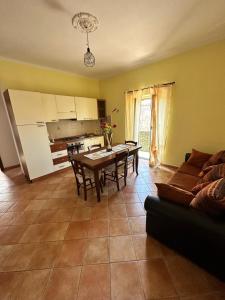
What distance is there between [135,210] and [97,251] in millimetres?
870

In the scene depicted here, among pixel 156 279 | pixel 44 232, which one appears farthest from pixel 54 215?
pixel 156 279

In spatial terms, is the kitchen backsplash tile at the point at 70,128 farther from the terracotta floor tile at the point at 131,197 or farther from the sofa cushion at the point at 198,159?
the sofa cushion at the point at 198,159

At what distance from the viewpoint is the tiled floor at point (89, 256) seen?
122 centimetres

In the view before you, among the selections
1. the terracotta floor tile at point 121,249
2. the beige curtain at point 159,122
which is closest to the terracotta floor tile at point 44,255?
the terracotta floor tile at point 121,249

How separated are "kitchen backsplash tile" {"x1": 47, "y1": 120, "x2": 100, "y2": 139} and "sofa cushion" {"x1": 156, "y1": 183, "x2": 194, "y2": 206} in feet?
11.5

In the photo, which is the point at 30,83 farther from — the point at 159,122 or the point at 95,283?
the point at 95,283

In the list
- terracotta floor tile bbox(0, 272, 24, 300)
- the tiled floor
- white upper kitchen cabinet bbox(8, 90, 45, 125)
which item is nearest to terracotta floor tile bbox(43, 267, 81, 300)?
the tiled floor

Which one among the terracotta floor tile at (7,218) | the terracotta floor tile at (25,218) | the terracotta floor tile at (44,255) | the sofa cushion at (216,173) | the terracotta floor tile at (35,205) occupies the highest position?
the sofa cushion at (216,173)

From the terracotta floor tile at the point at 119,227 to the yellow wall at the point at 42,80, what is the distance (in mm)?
3659

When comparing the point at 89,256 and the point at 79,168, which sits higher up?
the point at 79,168

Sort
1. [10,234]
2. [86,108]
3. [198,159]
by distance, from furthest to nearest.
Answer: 1. [86,108]
2. [198,159]
3. [10,234]

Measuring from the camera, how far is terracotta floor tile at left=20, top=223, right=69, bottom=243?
178 cm

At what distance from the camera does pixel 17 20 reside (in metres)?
1.84

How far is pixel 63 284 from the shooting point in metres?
1.29
